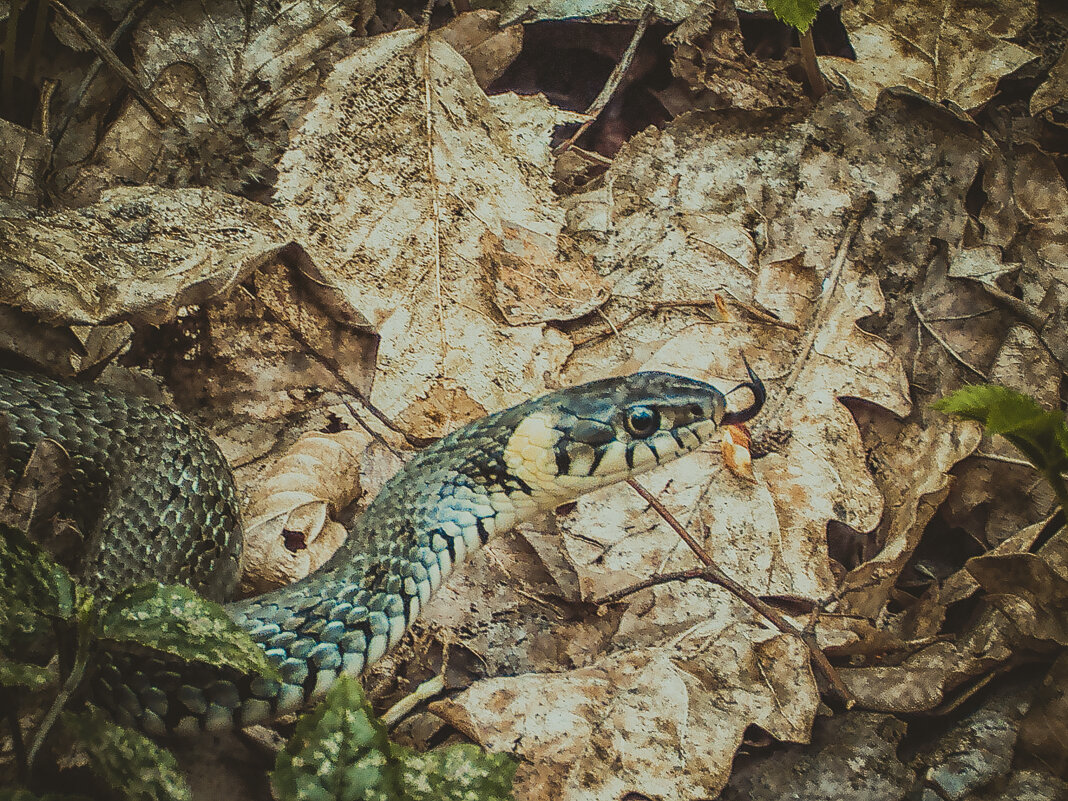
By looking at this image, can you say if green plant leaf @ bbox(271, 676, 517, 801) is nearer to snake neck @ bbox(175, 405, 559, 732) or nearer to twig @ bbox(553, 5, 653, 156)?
snake neck @ bbox(175, 405, 559, 732)

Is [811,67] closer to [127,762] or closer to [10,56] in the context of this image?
[10,56]

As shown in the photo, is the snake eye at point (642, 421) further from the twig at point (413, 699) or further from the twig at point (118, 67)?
the twig at point (118, 67)

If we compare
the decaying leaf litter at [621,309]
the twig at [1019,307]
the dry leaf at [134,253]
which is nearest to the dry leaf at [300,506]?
the decaying leaf litter at [621,309]

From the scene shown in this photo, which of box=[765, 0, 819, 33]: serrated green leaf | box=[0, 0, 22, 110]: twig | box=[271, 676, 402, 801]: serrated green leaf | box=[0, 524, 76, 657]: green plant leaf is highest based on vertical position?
box=[0, 0, 22, 110]: twig

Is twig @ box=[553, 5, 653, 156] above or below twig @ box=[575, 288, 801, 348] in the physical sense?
above

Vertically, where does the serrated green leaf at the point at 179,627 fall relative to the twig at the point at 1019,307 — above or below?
above

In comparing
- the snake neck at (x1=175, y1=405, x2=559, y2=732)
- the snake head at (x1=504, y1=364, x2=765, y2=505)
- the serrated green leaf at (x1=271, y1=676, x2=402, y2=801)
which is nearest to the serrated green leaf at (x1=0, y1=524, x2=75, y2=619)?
the serrated green leaf at (x1=271, y1=676, x2=402, y2=801)

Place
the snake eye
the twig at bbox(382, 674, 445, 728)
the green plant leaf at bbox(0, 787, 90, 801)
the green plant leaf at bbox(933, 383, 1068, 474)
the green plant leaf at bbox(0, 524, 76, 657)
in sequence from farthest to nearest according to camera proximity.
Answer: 1. the snake eye
2. the twig at bbox(382, 674, 445, 728)
3. the green plant leaf at bbox(933, 383, 1068, 474)
4. the green plant leaf at bbox(0, 524, 76, 657)
5. the green plant leaf at bbox(0, 787, 90, 801)
